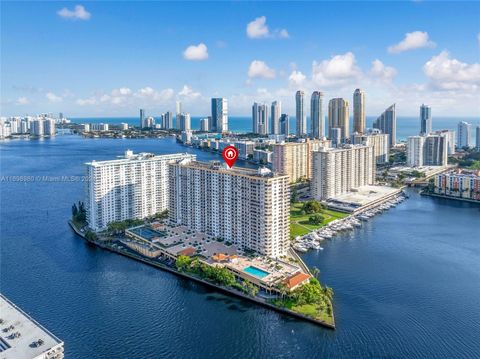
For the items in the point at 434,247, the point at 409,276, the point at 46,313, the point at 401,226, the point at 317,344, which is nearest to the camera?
the point at 317,344

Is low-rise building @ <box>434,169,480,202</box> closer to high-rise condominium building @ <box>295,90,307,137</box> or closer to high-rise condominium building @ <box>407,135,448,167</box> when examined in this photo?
high-rise condominium building @ <box>407,135,448,167</box>

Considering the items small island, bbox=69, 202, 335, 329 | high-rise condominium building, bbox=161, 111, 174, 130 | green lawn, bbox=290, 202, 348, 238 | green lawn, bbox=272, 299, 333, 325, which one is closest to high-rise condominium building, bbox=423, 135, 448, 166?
green lawn, bbox=290, 202, 348, 238

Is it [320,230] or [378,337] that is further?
[320,230]

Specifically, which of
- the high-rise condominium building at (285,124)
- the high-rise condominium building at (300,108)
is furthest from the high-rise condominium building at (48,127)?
the high-rise condominium building at (300,108)

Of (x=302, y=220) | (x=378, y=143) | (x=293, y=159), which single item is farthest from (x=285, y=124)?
(x=302, y=220)

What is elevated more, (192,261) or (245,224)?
(245,224)

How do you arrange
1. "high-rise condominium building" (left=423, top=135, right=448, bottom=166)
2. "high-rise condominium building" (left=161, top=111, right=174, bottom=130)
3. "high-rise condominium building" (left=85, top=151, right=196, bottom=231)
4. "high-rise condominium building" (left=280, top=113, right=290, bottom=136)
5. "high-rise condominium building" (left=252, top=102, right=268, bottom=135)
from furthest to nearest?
"high-rise condominium building" (left=161, top=111, right=174, bottom=130) → "high-rise condominium building" (left=252, top=102, right=268, bottom=135) → "high-rise condominium building" (left=280, top=113, right=290, bottom=136) → "high-rise condominium building" (left=423, top=135, right=448, bottom=166) → "high-rise condominium building" (left=85, top=151, right=196, bottom=231)

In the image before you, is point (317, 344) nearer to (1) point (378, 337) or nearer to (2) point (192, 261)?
(1) point (378, 337)

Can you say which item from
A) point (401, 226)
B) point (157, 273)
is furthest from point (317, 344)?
point (401, 226)

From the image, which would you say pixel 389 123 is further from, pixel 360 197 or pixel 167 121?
pixel 167 121
